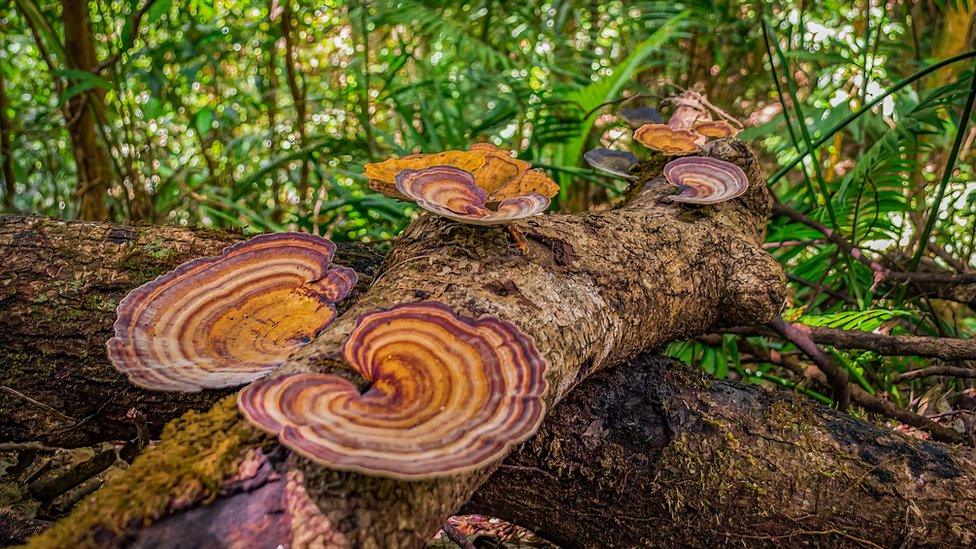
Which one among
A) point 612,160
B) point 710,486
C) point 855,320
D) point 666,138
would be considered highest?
point 666,138

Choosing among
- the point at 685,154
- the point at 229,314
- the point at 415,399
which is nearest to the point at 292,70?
the point at 685,154

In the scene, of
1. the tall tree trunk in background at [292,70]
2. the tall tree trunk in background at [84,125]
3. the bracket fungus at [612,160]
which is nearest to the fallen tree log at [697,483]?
the bracket fungus at [612,160]

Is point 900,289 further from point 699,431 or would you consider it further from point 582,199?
point 582,199

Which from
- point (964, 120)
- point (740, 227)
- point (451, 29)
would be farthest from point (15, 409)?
point (451, 29)

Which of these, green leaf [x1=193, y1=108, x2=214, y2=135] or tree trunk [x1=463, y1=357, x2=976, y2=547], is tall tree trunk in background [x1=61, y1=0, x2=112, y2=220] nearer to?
green leaf [x1=193, y1=108, x2=214, y2=135]

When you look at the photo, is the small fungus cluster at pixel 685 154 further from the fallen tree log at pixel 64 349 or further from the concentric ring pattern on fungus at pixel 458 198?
the fallen tree log at pixel 64 349

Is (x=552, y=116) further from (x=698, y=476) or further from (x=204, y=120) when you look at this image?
(x=698, y=476)
